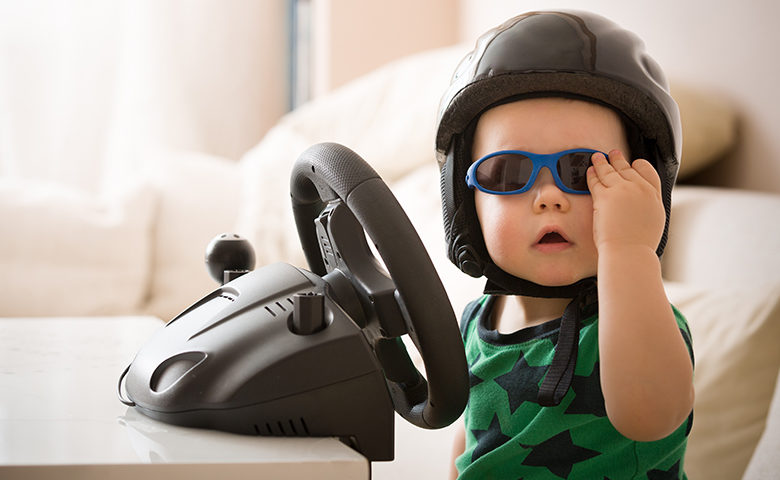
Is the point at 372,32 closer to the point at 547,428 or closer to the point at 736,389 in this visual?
the point at 736,389

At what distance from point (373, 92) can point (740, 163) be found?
1.26 metres

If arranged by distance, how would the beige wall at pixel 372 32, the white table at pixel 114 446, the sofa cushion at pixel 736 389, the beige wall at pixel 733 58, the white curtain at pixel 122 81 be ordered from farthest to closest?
the white curtain at pixel 122 81 < the beige wall at pixel 372 32 < the beige wall at pixel 733 58 < the sofa cushion at pixel 736 389 < the white table at pixel 114 446

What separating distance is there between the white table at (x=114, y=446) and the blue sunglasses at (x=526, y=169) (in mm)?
327

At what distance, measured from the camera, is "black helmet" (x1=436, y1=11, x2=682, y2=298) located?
0.79 metres

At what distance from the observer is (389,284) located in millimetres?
650

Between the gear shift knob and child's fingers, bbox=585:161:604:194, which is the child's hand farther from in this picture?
the gear shift knob

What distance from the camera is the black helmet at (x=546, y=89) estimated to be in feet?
2.58

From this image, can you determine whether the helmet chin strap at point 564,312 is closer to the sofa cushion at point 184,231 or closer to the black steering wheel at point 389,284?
the black steering wheel at point 389,284

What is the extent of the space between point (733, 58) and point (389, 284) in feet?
3.69

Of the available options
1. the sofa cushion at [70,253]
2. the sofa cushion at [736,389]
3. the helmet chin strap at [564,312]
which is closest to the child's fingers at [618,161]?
the helmet chin strap at [564,312]

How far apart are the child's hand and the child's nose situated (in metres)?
0.03

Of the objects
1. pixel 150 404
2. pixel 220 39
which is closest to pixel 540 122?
pixel 150 404

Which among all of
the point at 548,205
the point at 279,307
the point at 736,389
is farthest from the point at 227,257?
the point at 736,389

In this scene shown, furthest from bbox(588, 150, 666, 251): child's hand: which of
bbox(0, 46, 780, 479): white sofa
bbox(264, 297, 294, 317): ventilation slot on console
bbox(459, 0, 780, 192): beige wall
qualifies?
bbox(459, 0, 780, 192): beige wall
